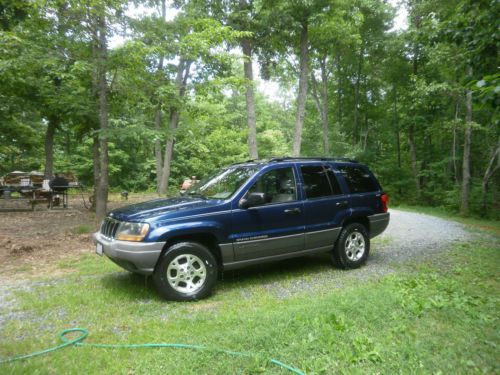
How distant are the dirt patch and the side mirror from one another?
11.9 ft

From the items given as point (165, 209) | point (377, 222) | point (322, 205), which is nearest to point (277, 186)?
point (322, 205)

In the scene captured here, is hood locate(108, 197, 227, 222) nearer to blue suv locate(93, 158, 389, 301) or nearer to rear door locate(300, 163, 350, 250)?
blue suv locate(93, 158, 389, 301)

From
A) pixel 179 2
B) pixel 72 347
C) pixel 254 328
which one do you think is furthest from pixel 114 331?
pixel 179 2

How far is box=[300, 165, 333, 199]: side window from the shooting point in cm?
568

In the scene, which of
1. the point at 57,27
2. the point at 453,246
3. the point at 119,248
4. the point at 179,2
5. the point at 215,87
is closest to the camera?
the point at 119,248

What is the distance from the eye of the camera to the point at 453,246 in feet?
25.8

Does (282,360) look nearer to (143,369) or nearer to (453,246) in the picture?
(143,369)

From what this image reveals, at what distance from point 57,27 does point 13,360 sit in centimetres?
868

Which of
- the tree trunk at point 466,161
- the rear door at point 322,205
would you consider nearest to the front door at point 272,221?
the rear door at point 322,205

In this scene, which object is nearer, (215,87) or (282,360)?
(282,360)

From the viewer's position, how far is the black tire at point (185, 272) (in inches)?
173

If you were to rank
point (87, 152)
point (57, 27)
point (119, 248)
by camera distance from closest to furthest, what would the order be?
point (119, 248)
point (57, 27)
point (87, 152)

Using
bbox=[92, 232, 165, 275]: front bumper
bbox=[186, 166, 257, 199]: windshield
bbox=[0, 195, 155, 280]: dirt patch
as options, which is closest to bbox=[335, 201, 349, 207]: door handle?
bbox=[186, 166, 257, 199]: windshield

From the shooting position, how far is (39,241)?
7.98 meters
